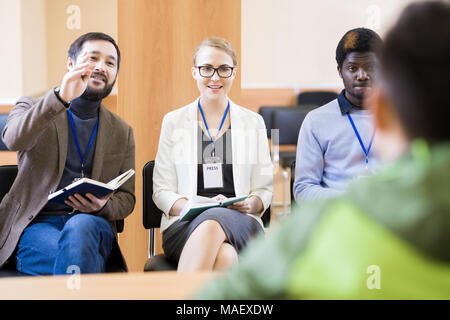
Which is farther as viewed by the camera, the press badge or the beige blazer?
the press badge

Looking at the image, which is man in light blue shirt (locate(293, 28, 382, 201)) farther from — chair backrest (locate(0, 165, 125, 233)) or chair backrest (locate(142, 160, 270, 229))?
chair backrest (locate(0, 165, 125, 233))

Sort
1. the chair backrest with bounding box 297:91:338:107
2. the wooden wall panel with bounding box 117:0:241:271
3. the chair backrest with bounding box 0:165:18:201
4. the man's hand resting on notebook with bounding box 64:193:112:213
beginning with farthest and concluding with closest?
the chair backrest with bounding box 297:91:338:107
the wooden wall panel with bounding box 117:0:241:271
the chair backrest with bounding box 0:165:18:201
the man's hand resting on notebook with bounding box 64:193:112:213

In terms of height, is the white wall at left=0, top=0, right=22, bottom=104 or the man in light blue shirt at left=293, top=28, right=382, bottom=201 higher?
the white wall at left=0, top=0, right=22, bottom=104

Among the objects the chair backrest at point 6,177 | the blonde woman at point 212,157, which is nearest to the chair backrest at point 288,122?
the blonde woman at point 212,157

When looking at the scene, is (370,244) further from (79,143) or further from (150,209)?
(150,209)

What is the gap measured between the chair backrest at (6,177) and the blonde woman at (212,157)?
2.18ft

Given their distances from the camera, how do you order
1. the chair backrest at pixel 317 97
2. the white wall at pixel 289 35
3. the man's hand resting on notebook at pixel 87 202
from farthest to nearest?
the white wall at pixel 289 35 < the chair backrest at pixel 317 97 < the man's hand resting on notebook at pixel 87 202

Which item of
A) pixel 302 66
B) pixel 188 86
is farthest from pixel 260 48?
pixel 188 86

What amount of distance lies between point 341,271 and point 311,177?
6.41 ft

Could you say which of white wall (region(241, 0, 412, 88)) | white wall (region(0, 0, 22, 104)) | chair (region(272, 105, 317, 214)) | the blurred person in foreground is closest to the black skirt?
the blurred person in foreground

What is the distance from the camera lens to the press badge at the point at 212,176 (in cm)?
259

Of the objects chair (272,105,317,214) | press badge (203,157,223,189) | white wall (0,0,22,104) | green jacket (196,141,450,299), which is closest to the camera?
green jacket (196,141,450,299)

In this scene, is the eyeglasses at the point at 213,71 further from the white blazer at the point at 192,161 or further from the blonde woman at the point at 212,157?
the white blazer at the point at 192,161

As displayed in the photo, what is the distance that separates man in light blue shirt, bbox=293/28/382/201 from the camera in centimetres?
239
